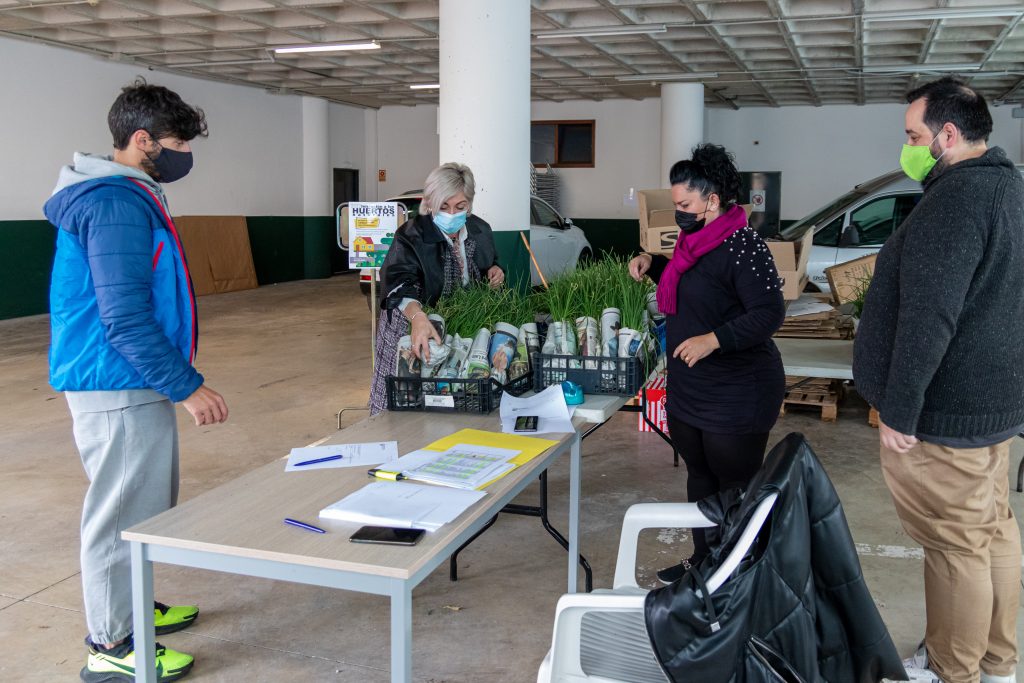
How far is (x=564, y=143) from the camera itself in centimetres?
1544

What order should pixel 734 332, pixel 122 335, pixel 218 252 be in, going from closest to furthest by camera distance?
pixel 122 335 < pixel 734 332 < pixel 218 252

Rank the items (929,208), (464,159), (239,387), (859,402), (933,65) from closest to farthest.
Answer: (929,208) → (464,159) → (859,402) → (239,387) → (933,65)

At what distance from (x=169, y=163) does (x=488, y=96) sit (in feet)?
10.8

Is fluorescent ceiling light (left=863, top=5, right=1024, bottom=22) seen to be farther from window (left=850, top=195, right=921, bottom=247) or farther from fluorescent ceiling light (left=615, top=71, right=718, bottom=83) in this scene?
fluorescent ceiling light (left=615, top=71, right=718, bottom=83)

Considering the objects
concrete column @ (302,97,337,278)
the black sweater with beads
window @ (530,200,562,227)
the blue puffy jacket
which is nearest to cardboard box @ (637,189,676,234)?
the black sweater with beads

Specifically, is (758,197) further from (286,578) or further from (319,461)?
(286,578)

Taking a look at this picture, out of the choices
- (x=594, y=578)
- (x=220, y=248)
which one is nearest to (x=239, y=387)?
(x=594, y=578)

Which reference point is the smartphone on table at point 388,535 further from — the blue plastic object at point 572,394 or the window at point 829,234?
the window at point 829,234

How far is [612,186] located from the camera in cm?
1512

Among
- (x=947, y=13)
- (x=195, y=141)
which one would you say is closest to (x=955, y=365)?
(x=947, y=13)

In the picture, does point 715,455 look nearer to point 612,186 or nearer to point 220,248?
point 220,248

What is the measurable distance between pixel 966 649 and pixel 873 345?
807 millimetres

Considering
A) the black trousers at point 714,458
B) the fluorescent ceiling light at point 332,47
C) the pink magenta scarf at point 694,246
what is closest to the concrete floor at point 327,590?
the black trousers at point 714,458

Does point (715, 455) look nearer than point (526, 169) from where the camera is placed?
Yes
